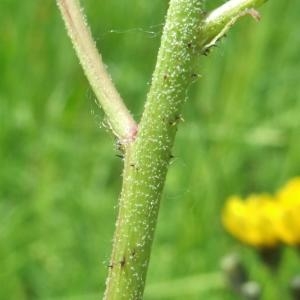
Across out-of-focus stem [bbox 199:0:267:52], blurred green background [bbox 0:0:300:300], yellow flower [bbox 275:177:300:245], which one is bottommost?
out-of-focus stem [bbox 199:0:267:52]

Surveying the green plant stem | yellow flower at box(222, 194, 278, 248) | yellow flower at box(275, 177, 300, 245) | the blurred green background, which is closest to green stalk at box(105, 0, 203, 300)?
the green plant stem

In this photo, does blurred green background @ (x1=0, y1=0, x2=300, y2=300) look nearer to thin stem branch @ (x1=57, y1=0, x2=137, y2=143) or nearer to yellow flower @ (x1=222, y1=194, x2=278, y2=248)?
yellow flower @ (x1=222, y1=194, x2=278, y2=248)

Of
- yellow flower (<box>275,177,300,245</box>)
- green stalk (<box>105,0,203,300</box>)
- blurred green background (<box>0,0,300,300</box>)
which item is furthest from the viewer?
blurred green background (<box>0,0,300,300</box>)

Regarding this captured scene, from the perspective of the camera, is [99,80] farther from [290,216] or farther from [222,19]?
[290,216]

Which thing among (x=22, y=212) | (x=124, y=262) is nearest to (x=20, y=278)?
(x=22, y=212)

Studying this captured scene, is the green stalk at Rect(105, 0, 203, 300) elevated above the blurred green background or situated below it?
below
